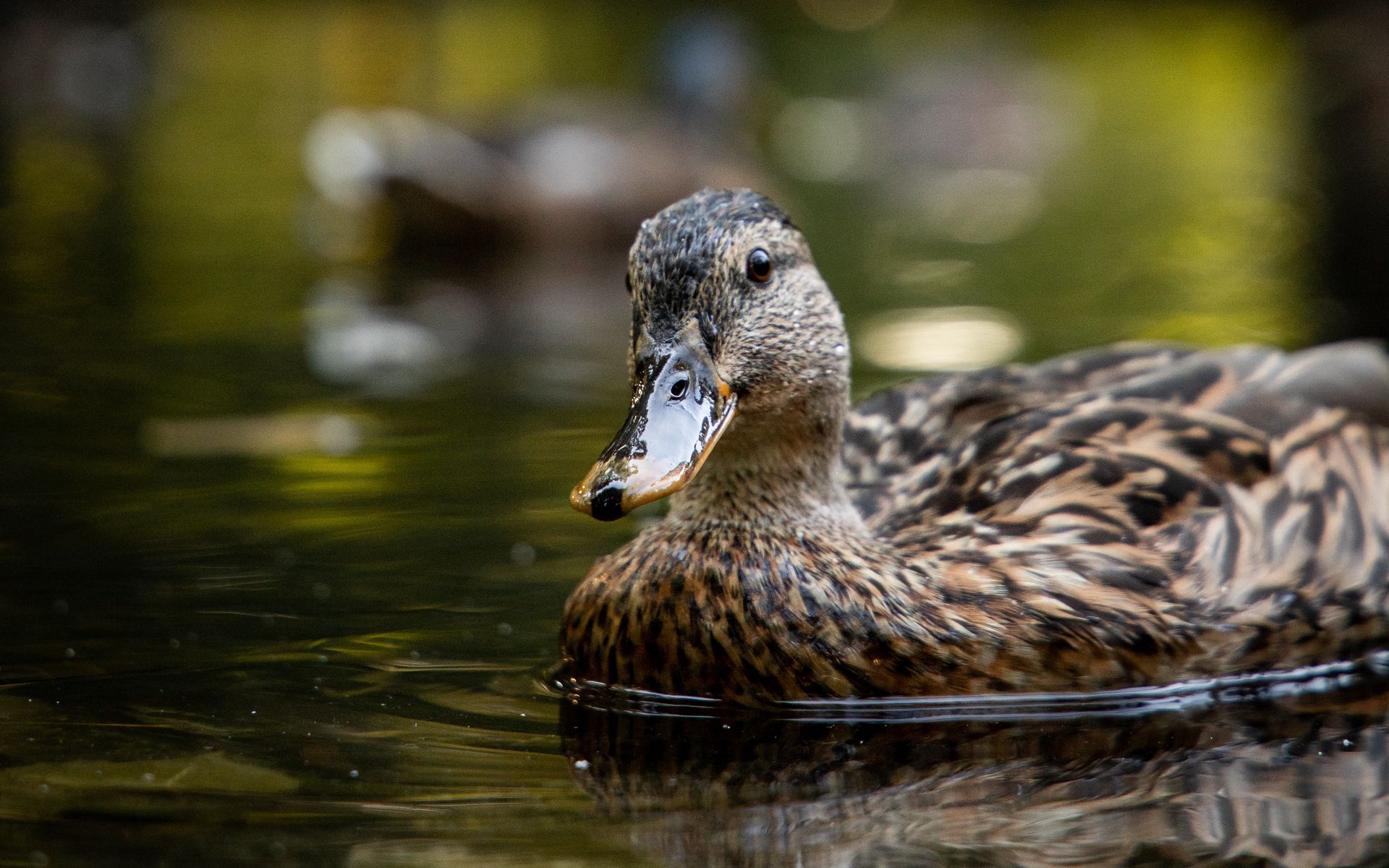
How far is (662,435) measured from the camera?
4.98 m

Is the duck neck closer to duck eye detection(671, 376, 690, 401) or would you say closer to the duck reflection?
duck eye detection(671, 376, 690, 401)

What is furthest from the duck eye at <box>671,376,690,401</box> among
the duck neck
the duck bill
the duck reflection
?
the duck reflection

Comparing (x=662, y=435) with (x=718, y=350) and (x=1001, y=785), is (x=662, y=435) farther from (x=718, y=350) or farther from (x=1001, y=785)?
(x=1001, y=785)

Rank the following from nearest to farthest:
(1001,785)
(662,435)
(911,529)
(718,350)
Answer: (1001,785)
(662,435)
(718,350)
(911,529)

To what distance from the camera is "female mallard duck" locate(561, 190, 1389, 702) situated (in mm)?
5273

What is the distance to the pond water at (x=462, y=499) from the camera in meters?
4.46

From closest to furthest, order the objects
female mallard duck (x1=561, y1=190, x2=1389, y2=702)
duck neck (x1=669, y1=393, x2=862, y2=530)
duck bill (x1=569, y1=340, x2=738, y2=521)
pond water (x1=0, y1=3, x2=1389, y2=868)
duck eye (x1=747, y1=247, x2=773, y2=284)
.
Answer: pond water (x1=0, y1=3, x2=1389, y2=868) < duck bill (x1=569, y1=340, x2=738, y2=521) < female mallard duck (x1=561, y1=190, x2=1389, y2=702) < duck eye (x1=747, y1=247, x2=773, y2=284) < duck neck (x1=669, y1=393, x2=862, y2=530)

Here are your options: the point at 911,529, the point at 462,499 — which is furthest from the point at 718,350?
the point at 462,499

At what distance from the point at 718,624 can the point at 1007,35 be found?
1148 inches

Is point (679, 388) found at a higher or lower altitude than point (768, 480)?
higher

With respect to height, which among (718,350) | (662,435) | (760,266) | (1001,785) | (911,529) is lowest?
(1001,785)

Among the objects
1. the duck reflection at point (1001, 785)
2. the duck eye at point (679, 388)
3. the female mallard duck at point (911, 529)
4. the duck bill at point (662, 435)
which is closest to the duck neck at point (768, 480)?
the female mallard duck at point (911, 529)

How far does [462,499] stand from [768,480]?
2177 mm

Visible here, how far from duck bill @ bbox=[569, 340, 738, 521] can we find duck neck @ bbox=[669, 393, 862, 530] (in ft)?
0.88
